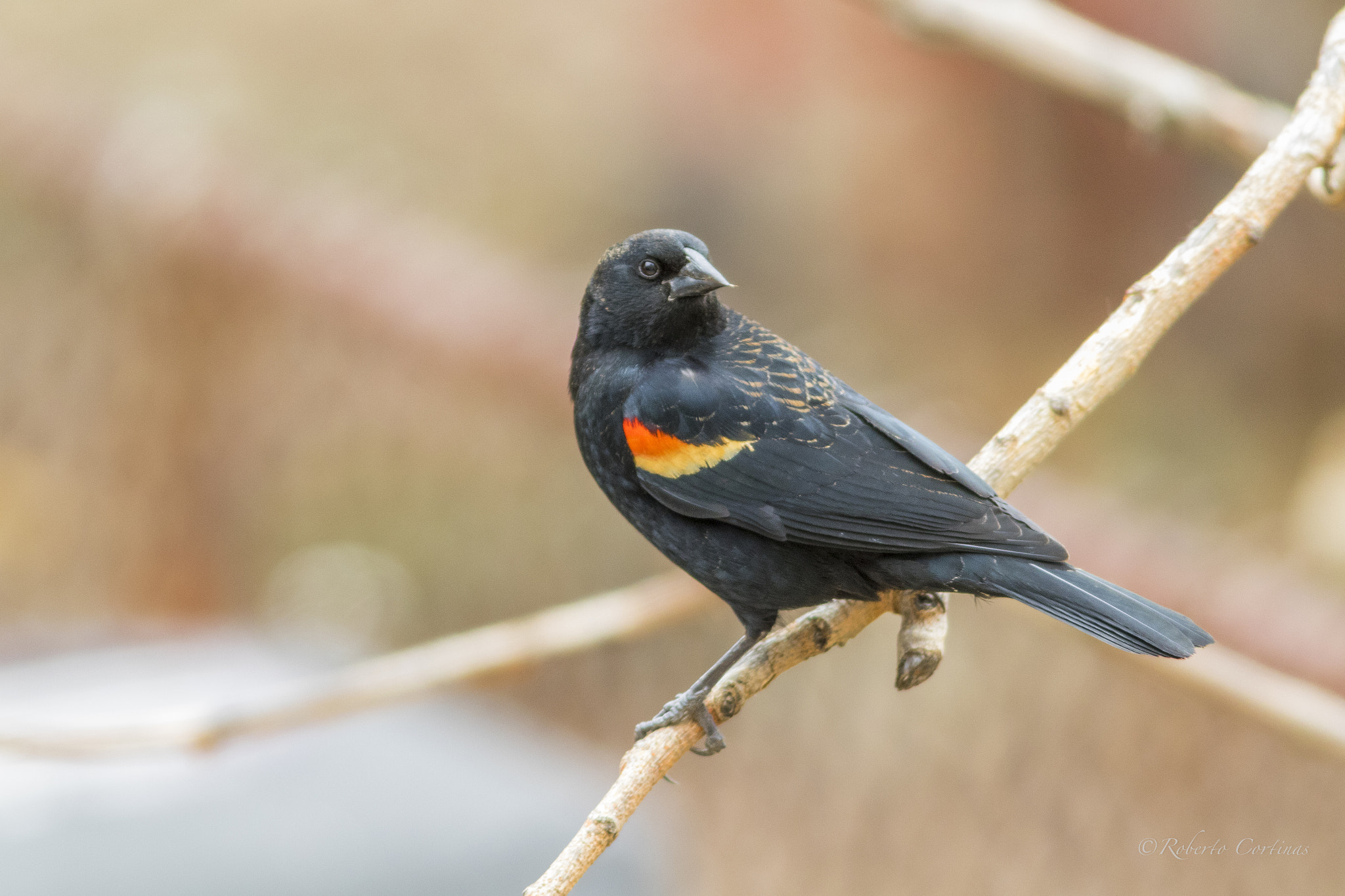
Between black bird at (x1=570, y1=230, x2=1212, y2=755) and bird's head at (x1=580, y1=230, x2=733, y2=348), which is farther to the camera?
bird's head at (x1=580, y1=230, x2=733, y2=348)

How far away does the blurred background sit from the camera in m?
4.07

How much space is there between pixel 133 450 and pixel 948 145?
6553 millimetres

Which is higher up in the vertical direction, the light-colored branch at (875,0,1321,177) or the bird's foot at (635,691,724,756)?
the light-colored branch at (875,0,1321,177)

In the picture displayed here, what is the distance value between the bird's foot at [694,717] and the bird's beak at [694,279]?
783 millimetres

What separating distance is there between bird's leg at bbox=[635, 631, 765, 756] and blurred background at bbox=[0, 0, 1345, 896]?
4.65 ft

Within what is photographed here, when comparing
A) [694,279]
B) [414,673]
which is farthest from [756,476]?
[414,673]

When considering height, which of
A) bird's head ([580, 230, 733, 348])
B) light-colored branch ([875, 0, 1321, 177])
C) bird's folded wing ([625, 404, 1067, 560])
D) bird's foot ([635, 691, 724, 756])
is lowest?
bird's foot ([635, 691, 724, 756])

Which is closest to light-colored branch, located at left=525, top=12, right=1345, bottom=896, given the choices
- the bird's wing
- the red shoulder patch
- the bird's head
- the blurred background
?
the bird's wing

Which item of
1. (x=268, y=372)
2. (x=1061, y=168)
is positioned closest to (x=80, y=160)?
(x=268, y=372)

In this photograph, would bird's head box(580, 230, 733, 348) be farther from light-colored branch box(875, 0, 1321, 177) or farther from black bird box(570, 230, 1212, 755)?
light-colored branch box(875, 0, 1321, 177)

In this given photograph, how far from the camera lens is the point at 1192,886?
4336 millimetres

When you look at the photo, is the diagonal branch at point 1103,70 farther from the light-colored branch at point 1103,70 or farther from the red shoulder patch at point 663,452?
the red shoulder patch at point 663,452

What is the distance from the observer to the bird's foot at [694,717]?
92.2 inches

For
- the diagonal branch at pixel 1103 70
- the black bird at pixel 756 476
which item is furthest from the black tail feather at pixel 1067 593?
the diagonal branch at pixel 1103 70
